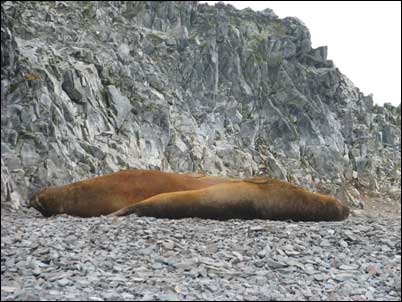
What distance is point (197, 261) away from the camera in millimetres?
8039

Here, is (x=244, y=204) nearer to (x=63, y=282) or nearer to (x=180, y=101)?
(x=63, y=282)

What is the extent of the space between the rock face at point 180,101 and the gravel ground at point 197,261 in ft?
25.0

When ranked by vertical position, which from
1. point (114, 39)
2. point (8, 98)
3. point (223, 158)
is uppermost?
point (114, 39)

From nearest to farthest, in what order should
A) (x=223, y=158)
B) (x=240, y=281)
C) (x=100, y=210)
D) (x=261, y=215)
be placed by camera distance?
1. (x=240, y=281)
2. (x=261, y=215)
3. (x=100, y=210)
4. (x=223, y=158)

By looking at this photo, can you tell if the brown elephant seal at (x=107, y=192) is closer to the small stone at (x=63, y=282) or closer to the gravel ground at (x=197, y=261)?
the gravel ground at (x=197, y=261)

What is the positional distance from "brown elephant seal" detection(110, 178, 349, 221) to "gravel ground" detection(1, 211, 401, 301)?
1559mm

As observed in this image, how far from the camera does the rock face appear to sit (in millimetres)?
28484

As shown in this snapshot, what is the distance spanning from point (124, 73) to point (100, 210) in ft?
135

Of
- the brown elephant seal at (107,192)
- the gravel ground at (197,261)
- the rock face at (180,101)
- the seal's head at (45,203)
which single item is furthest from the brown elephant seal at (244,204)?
the rock face at (180,101)

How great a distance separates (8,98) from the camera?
85.9 feet

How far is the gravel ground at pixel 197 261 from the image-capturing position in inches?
266

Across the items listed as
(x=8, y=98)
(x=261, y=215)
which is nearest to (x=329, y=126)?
(x=8, y=98)

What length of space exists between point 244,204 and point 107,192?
4.24 metres

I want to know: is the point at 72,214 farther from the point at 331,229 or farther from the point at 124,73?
the point at 124,73
